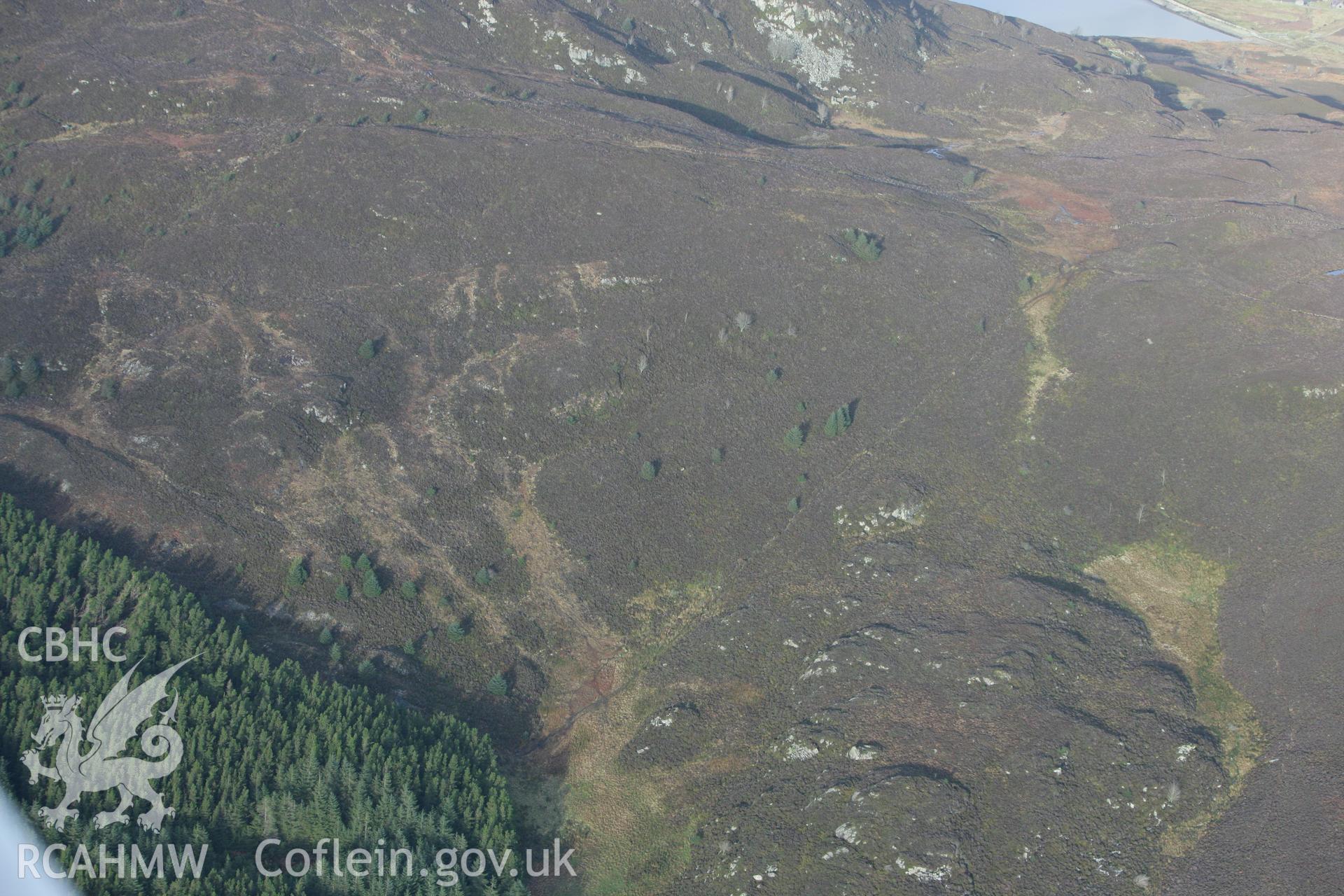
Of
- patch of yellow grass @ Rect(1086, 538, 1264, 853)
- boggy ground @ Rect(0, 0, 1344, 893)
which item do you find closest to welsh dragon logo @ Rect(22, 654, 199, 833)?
boggy ground @ Rect(0, 0, 1344, 893)

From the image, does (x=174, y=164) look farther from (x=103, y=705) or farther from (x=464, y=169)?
(x=103, y=705)

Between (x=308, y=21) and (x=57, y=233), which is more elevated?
(x=308, y=21)

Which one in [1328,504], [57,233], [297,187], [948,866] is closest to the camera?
[948,866]

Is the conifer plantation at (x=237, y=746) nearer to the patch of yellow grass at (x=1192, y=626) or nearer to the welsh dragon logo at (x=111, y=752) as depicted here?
the welsh dragon logo at (x=111, y=752)

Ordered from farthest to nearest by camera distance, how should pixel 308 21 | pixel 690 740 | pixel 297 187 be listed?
1. pixel 308 21
2. pixel 297 187
3. pixel 690 740

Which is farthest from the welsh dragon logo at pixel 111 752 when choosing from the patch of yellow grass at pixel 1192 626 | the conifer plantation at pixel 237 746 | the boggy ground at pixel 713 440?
the patch of yellow grass at pixel 1192 626

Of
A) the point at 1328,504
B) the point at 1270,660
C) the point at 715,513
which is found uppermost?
the point at 1328,504

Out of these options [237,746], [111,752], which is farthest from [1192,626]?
[111,752]

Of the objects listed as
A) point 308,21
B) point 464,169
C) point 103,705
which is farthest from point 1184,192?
point 103,705
